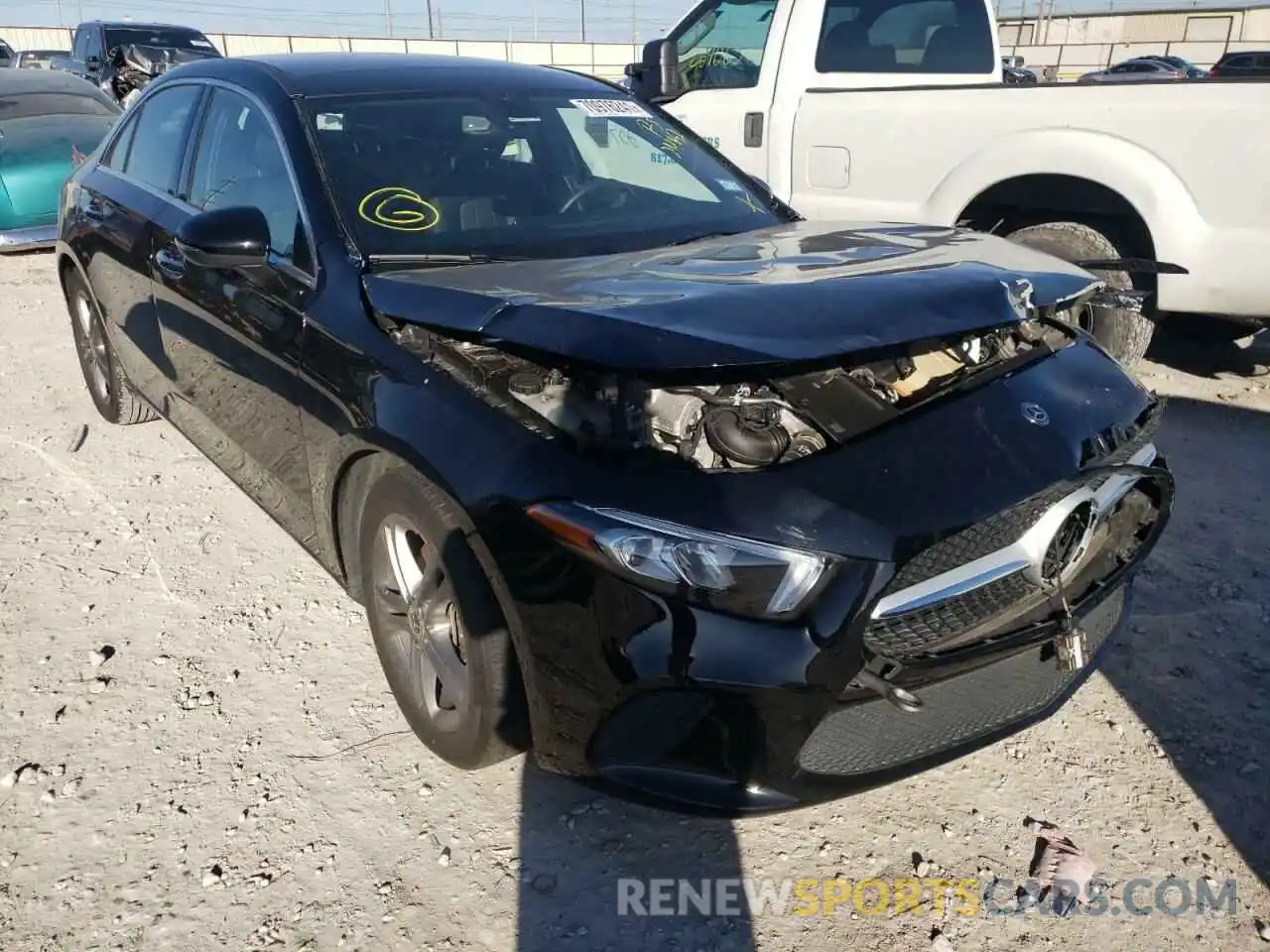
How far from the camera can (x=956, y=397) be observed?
2.29m

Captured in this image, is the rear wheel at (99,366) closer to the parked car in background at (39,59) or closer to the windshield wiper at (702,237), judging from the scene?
the windshield wiper at (702,237)

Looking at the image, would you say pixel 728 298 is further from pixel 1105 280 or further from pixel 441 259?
pixel 1105 280

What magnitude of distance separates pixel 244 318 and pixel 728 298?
165 centimetres

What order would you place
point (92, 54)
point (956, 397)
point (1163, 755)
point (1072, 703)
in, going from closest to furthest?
point (956, 397), point (1163, 755), point (1072, 703), point (92, 54)

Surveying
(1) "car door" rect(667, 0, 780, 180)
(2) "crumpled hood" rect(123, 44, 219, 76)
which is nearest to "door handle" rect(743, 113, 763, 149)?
(1) "car door" rect(667, 0, 780, 180)

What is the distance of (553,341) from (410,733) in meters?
1.29

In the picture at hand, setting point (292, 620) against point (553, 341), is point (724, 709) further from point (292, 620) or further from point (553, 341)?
point (292, 620)

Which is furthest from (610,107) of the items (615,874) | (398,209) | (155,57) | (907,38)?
(155,57)

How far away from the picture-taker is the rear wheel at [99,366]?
15.1ft

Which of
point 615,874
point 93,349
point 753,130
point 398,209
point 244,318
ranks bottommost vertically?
point 615,874

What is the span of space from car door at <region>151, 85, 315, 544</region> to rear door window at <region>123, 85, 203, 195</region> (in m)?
0.18

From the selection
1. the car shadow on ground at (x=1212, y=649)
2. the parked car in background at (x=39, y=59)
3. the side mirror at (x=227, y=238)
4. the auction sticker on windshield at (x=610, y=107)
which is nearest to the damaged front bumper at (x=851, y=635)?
the car shadow on ground at (x=1212, y=649)

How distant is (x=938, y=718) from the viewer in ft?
6.95

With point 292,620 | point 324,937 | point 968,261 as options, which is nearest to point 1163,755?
point 968,261
